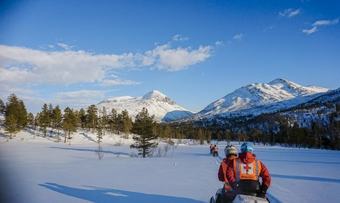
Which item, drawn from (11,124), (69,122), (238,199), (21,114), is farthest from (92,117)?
(238,199)

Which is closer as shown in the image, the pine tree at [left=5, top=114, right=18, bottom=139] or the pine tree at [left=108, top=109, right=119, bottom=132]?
the pine tree at [left=5, top=114, right=18, bottom=139]

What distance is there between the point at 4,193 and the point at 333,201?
10.4 meters

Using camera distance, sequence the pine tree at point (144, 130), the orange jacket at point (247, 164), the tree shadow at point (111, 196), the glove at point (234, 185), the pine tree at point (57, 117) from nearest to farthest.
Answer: the orange jacket at point (247, 164) → the glove at point (234, 185) → the tree shadow at point (111, 196) → the pine tree at point (144, 130) → the pine tree at point (57, 117)

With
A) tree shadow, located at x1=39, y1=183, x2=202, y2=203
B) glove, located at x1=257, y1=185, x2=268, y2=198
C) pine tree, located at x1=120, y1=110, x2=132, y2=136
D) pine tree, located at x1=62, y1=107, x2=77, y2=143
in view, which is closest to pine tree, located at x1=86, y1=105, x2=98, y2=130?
pine tree, located at x1=120, y1=110, x2=132, y2=136

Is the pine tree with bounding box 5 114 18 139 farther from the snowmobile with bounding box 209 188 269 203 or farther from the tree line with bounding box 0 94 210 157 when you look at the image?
the snowmobile with bounding box 209 188 269 203

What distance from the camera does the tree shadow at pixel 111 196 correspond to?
1198cm

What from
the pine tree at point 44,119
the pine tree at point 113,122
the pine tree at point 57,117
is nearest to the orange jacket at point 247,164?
the pine tree at point 44,119

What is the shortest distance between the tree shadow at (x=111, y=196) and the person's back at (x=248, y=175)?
3597 mm

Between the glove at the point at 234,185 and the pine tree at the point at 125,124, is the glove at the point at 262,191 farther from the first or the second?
the pine tree at the point at 125,124

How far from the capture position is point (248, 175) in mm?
8383

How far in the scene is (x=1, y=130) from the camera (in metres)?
91.6

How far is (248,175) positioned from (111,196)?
5.93 meters

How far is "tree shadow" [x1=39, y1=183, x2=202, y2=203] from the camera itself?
472 inches

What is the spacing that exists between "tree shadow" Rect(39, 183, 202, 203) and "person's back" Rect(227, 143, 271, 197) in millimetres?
3597
